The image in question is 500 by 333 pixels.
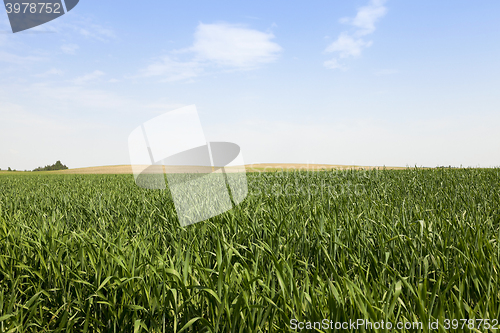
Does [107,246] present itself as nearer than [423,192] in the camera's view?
Yes

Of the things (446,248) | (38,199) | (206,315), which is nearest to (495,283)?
(446,248)

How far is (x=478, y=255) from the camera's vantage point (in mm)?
2109

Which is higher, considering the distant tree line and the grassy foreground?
the distant tree line

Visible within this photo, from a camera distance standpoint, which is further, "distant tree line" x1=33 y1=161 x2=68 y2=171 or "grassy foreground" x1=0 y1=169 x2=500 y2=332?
"distant tree line" x1=33 y1=161 x2=68 y2=171

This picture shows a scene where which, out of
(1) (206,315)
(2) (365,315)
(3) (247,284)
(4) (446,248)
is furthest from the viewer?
(4) (446,248)

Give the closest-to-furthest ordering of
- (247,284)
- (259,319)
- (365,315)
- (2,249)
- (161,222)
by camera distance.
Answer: (365,315), (259,319), (247,284), (2,249), (161,222)

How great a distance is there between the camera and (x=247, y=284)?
5.67 feet

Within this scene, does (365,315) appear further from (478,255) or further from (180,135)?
(180,135)

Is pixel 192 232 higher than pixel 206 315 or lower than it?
higher

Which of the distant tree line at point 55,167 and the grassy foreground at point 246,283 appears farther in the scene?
the distant tree line at point 55,167

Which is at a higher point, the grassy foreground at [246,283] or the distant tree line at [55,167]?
the distant tree line at [55,167]

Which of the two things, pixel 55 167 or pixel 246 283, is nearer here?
pixel 246 283

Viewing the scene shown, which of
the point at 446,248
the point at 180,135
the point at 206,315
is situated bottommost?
the point at 206,315

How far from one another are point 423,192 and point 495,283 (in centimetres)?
475
